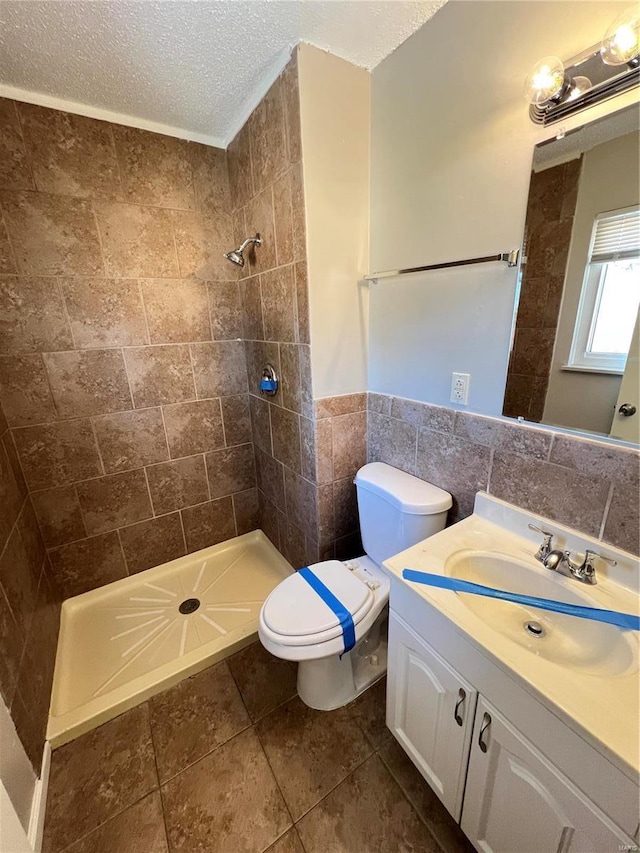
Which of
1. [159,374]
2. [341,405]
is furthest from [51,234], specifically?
[341,405]

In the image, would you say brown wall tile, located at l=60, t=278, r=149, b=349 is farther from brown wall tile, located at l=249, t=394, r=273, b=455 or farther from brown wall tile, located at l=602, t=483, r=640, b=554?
Answer: brown wall tile, located at l=602, t=483, r=640, b=554

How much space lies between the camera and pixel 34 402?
5.29 feet

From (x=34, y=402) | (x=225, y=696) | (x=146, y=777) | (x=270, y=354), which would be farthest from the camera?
(x=270, y=354)

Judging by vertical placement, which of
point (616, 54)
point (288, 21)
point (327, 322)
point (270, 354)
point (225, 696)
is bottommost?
point (225, 696)

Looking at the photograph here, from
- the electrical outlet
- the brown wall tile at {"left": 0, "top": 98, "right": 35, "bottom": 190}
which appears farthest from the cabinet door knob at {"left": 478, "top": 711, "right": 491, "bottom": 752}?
the brown wall tile at {"left": 0, "top": 98, "right": 35, "bottom": 190}

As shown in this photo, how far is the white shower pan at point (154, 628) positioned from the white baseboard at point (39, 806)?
0.24ft

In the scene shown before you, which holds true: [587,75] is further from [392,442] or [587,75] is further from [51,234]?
[51,234]

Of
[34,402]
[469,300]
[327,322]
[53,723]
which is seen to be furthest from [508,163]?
[53,723]

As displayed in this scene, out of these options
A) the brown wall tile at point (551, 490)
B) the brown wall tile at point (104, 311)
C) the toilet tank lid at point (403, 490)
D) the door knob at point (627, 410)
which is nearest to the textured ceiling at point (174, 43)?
the brown wall tile at point (104, 311)

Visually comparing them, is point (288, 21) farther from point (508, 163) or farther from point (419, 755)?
point (419, 755)

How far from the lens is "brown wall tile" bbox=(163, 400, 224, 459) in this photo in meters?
1.96

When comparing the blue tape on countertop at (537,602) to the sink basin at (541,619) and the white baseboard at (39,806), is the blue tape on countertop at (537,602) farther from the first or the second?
the white baseboard at (39,806)

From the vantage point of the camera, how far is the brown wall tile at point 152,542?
1979 mm

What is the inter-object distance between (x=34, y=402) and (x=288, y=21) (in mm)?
1788
